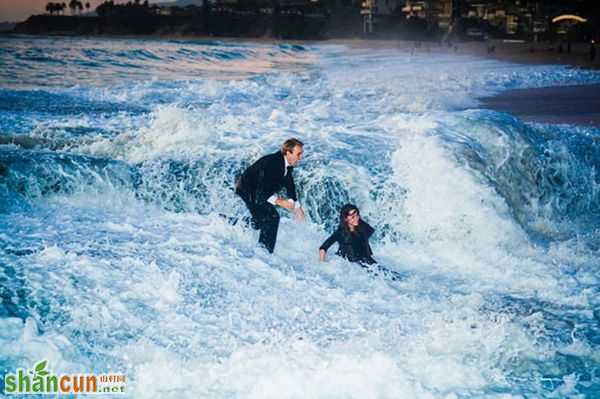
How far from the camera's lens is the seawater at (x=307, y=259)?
4.62 meters

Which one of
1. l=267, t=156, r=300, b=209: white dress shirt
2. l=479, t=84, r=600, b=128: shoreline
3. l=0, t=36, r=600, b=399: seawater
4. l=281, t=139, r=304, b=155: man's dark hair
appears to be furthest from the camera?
l=479, t=84, r=600, b=128: shoreline

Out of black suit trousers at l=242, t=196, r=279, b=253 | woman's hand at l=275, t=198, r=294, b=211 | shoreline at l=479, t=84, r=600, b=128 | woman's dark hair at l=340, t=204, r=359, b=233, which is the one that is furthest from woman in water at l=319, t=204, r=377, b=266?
shoreline at l=479, t=84, r=600, b=128

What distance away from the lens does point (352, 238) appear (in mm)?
6156

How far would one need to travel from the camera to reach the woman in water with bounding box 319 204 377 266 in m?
5.95

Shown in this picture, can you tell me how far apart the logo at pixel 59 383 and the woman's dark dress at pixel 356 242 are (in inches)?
102

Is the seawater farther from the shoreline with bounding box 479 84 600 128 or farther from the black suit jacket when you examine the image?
the shoreline with bounding box 479 84 600 128

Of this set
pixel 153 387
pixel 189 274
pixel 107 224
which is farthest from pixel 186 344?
pixel 107 224

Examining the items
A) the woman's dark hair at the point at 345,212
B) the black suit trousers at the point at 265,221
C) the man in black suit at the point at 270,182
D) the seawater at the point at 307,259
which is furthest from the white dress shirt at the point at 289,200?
the seawater at the point at 307,259

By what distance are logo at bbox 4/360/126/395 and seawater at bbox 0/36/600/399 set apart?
16 cm

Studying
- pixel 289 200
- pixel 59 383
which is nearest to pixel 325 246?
pixel 289 200

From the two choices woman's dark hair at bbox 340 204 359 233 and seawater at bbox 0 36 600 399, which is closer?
seawater at bbox 0 36 600 399

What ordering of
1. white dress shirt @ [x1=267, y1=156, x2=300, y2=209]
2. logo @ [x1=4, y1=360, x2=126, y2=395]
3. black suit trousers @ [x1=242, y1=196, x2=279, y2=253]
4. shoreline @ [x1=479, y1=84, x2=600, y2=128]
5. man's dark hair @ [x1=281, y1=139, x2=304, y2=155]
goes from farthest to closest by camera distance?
1. shoreline @ [x1=479, y1=84, x2=600, y2=128]
2. black suit trousers @ [x1=242, y1=196, x2=279, y2=253]
3. white dress shirt @ [x1=267, y1=156, x2=300, y2=209]
4. man's dark hair @ [x1=281, y1=139, x2=304, y2=155]
5. logo @ [x1=4, y1=360, x2=126, y2=395]

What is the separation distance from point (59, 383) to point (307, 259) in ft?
10.6

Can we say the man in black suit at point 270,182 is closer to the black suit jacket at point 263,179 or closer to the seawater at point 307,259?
the black suit jacket at point 263,179
